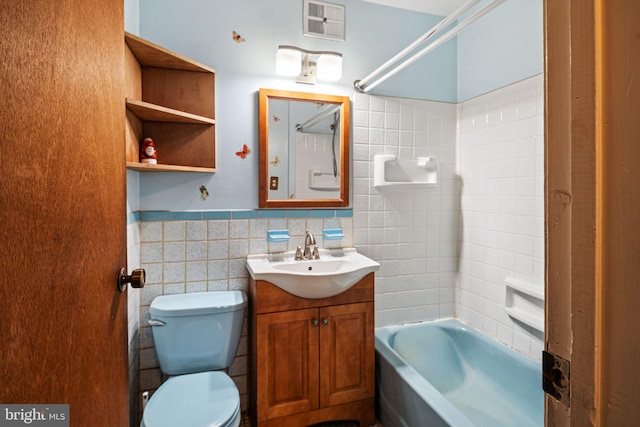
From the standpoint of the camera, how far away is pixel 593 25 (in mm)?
405

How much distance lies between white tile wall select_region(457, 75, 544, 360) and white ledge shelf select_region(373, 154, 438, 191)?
309mm

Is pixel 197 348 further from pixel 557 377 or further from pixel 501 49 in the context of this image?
pixel 501 49

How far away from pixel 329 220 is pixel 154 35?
55.2 inches

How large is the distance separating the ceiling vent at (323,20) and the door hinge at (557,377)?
201cm

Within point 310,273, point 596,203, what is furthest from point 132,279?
point 596,203

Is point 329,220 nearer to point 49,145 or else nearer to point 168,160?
point 168,160

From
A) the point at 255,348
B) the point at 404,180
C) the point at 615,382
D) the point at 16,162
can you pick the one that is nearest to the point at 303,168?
the point at 404,180

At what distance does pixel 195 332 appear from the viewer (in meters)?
1.57

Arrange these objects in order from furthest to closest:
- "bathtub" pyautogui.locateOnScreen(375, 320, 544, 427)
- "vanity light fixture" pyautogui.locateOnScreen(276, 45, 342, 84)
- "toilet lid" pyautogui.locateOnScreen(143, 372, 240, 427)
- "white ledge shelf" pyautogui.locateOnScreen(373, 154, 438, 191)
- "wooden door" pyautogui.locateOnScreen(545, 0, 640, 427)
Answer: "white ledge shelf" pyautogui.locateOnScreen(373, 154, 438, 191) → "vanity light fixture" pyautogui.locateOnScreen(276, 45, 342, 84) → "bathtub" pyautogui.locateOnScreen(375, 320, 544, 427) → "toilet lid" pyautogui.locateOnScreen(143, 372, 240, 427) → "wooden door" pyautogui.locateOnScreen(545, 0, 640, 427)

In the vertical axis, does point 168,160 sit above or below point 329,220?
above

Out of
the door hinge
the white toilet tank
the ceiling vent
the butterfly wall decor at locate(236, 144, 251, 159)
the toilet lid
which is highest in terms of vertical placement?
the ceiling vent
